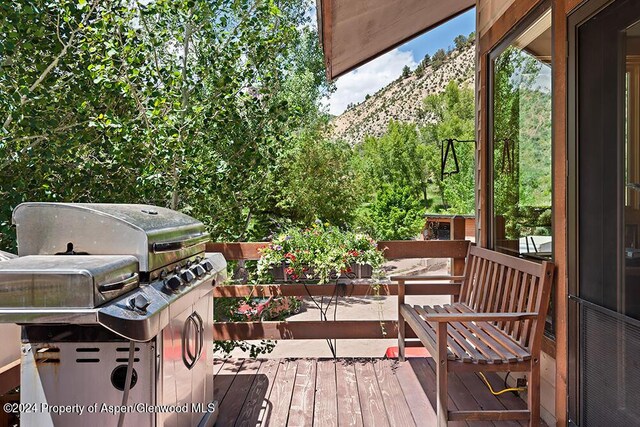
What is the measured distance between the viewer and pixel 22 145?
300cm

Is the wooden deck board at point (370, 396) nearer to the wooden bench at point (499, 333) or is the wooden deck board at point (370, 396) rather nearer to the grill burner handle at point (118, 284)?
the wooden bench at point (499, 333)

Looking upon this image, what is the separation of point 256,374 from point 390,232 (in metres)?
12.2

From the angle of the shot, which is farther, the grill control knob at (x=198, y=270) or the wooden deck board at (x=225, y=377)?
the wooden deck board at (x=225, y=377)

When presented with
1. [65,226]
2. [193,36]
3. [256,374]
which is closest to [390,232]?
[193,36]

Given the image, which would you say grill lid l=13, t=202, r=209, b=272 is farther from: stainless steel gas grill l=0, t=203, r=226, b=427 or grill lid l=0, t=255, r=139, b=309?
grill lid l=0, t=255, r=139, b=309

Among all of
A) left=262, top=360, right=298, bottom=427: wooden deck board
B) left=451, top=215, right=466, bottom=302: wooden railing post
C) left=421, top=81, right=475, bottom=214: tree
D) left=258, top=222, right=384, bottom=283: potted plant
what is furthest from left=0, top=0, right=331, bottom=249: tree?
left=421, top=81, right=475, bottom=214: tree

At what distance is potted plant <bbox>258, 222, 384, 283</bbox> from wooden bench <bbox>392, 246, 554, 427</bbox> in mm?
534

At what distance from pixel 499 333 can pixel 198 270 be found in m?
1.66

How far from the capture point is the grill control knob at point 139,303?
143cm

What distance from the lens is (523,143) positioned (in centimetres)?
276

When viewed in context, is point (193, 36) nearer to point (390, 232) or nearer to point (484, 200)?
point (484, 200)

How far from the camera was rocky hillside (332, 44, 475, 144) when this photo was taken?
93.4 feet

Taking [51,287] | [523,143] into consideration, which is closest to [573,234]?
[523,143]

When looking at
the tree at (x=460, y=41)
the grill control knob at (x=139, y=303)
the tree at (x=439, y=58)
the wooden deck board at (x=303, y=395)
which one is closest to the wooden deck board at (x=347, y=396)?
the wooden deck board at (x=303, y=395)
